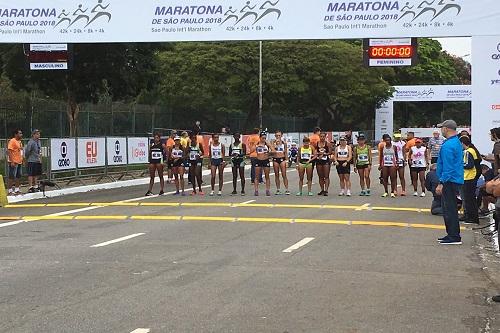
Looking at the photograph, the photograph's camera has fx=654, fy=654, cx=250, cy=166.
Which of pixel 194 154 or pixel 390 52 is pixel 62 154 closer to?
pixel 194 154

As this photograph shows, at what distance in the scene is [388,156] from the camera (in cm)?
1855

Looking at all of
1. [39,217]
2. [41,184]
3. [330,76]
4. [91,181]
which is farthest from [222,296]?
[330,76]

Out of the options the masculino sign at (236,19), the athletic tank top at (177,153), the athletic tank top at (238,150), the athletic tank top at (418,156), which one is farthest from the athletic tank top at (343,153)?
the athletic tank top at (177,153)

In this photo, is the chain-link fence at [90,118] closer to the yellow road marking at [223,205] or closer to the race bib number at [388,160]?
the yellow road marking at [223,205]

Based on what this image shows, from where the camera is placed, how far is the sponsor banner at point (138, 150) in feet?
82.2

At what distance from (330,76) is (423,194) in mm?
35118

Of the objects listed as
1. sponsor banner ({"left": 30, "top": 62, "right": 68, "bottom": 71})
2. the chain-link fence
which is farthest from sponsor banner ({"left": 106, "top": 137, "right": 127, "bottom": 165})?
sponsor banner ({"left": 30, "top": 62, "right": 68, "bottom": 71})

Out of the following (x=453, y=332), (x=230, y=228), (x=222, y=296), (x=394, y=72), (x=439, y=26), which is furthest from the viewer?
(x=394, y=72)

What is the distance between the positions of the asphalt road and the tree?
1218cm

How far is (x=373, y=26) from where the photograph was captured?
1789 cm

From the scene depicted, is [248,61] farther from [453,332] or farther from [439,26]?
[453,332]

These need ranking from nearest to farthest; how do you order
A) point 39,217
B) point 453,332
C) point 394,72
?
→ 1. point 453,332
2. point 39,217
3. point 394,72

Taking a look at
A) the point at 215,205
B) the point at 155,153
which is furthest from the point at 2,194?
the point at 215,205

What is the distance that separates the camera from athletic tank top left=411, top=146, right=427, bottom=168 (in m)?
18.4
